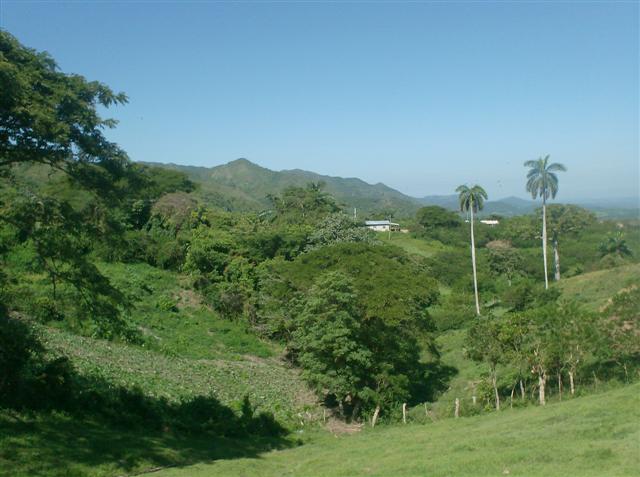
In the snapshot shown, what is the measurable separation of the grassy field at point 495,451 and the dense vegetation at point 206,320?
6.55 feet

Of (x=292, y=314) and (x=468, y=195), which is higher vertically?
(x=468, y=195)

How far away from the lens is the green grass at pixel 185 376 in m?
19.8

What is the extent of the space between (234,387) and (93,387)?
27.4 feet

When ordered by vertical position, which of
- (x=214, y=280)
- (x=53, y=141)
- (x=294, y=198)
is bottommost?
(x=214, y=280)

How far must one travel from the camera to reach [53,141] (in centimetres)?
1054

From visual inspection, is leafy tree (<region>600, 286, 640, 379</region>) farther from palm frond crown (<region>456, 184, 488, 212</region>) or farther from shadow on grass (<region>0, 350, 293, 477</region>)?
palm frond crown (<region>456, 184, 488, 212</region>)

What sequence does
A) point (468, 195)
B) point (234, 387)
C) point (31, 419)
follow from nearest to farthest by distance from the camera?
point (31, 419), point (234, 387), point (468, 195)

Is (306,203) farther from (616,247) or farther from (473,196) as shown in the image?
(616,247)

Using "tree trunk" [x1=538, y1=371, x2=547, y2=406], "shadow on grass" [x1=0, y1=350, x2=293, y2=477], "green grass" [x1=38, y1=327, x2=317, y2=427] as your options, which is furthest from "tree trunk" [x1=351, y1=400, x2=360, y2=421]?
"tree trunk" [x1=538, y1=371, x2=547, y2=406]

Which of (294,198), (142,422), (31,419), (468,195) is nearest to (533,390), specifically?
(142,422)

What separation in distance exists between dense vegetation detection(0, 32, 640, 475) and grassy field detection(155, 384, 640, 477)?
6.55ft

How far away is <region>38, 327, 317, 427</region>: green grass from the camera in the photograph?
19.8m

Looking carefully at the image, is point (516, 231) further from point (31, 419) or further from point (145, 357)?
point (31, 419)

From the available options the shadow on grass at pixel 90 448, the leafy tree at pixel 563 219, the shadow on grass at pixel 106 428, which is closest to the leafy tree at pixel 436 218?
the leafy tree at pixel 563 219
